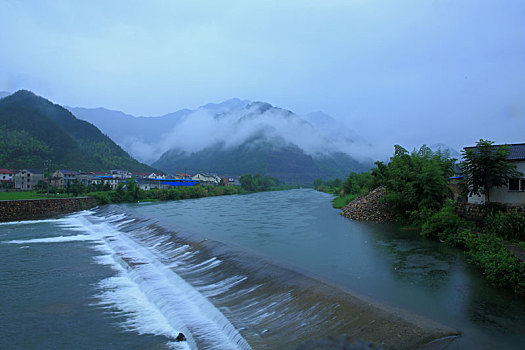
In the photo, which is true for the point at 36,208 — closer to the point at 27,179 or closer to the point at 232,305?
the point at 232,305

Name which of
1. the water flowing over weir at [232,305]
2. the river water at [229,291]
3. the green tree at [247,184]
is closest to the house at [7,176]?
the green tree at [247,184]

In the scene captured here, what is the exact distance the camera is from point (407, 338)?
247 inches

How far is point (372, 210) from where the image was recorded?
26594mm

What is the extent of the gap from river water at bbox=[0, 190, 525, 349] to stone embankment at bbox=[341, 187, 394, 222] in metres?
6.86

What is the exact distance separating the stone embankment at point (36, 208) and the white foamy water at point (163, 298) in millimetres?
21703

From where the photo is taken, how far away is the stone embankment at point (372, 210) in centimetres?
A: 2569

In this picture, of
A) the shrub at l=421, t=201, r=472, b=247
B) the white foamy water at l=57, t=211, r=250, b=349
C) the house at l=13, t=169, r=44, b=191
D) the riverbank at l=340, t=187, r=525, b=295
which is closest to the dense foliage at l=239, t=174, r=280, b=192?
the house at l=13, t=169, r=44, b=191

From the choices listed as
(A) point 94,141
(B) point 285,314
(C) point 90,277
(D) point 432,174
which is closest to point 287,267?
(B) point 285,314

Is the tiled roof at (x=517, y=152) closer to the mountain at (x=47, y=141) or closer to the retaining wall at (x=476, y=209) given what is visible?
the retaining wall at (x=476, y=209)

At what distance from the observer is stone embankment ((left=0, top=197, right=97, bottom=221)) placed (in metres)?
32.8

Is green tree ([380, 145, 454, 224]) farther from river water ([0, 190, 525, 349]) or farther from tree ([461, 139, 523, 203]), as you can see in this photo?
tree ([461, 139, 523, 203])

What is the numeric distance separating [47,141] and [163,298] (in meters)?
99.2

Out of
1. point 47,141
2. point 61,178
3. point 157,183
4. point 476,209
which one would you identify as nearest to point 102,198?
point 61,178

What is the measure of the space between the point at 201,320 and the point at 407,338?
4937 mm
